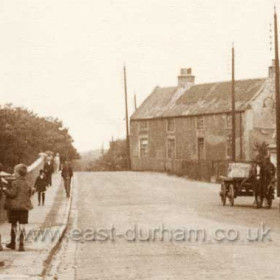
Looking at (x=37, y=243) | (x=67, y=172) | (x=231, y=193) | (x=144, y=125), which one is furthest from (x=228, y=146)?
(x=37, y=243)

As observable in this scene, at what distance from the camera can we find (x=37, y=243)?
54.0ft

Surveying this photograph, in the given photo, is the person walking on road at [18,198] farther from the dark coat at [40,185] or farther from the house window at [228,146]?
the house window at [228,146]

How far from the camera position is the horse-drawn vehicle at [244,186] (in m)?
28.8

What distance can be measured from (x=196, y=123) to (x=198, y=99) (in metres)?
3.55

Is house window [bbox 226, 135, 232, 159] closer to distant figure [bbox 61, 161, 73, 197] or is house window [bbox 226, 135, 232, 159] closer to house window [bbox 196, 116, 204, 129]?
house window [bbox 196, 116, 204, 129]

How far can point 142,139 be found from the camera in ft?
261

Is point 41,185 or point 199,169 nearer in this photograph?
point 41,185

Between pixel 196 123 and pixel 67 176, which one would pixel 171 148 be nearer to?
pixel 196 123

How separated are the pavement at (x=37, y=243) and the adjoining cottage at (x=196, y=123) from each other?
105ft

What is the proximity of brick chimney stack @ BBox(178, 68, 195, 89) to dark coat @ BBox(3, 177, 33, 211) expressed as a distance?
2583 inches

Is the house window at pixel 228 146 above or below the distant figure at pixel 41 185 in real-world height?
above

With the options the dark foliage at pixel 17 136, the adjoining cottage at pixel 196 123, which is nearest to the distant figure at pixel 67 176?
the adjoining cottage at pixel 196 123

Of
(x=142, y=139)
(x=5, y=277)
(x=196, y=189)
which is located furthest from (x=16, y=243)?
(x=142, y=139)

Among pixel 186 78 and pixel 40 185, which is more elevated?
pixel 186 78
